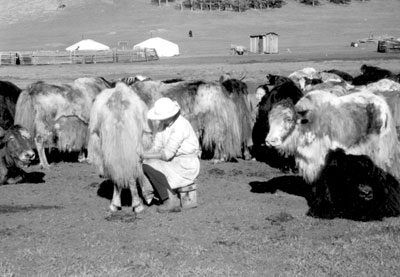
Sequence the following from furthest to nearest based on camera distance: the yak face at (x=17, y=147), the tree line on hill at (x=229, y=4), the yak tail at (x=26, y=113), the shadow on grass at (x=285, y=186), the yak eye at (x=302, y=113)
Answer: the tree line on hill at (x=229, y=4), the yak tail at (x=26, y=113), the yak face at (x=17, y=147), the shadow on grass at (x=285, y=186), the yak eye at (x=302, y=113)

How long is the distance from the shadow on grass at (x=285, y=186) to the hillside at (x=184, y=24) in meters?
41.8

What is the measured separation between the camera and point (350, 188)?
23.6ft

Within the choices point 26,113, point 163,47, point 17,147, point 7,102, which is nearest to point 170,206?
point 17,147

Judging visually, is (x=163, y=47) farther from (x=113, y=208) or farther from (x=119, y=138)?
(x=119, y=138)

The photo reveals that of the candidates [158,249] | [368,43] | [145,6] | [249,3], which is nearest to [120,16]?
[145,6]

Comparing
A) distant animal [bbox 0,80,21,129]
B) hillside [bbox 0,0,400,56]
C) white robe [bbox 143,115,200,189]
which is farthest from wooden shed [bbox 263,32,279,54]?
white robe [bbox 143,115,200,189]

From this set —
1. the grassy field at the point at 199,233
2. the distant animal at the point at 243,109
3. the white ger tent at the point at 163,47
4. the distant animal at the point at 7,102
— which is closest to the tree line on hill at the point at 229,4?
the white ger tent at the point at 163,47

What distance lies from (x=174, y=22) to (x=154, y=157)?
68.1 metres

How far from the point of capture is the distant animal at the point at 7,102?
1103 cm

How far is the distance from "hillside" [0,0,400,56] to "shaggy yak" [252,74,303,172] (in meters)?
39.4

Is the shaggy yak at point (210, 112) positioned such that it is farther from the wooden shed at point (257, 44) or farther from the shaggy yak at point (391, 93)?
the wooden shed at point (257, 44)

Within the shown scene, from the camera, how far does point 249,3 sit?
81.6 m

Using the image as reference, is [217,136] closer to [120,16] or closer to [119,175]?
[119,175]

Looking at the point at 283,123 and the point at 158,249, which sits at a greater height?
the point at 283,123
